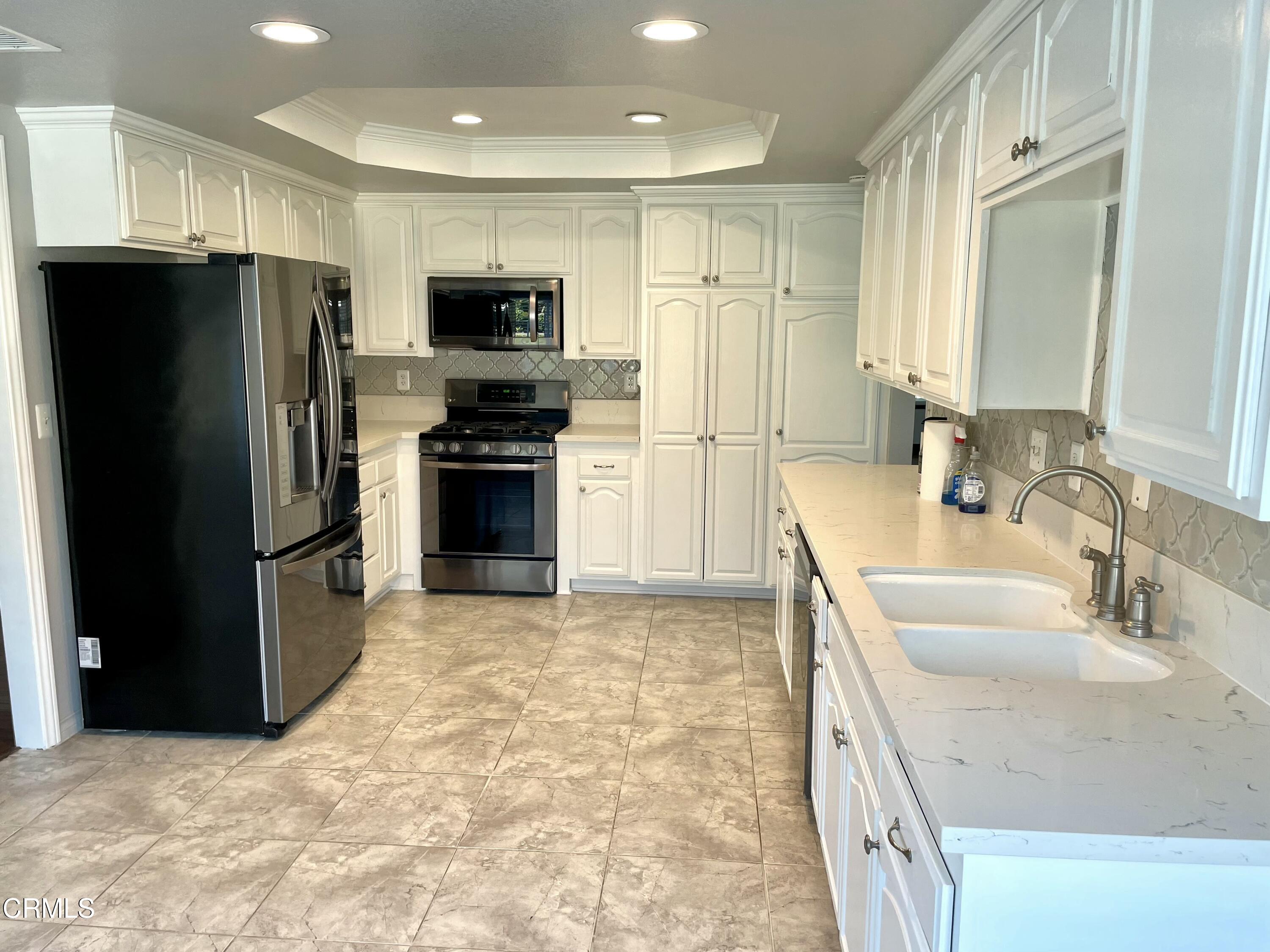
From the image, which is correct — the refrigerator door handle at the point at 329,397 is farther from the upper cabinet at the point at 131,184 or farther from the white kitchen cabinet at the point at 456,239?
the white kitchen cabinet at the point at 456,239

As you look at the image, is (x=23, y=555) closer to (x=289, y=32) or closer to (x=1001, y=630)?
(x=289, y=32)

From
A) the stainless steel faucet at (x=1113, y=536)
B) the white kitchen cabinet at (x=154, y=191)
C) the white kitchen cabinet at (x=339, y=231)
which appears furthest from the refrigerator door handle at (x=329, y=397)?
the stainless steel faucet at (x=1113, y=536)

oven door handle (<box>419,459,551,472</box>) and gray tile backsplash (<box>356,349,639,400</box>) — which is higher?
gray tile backsplash (<box>356,349,639,400</box>)

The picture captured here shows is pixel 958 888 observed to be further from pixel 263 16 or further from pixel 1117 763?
pixel 263 16

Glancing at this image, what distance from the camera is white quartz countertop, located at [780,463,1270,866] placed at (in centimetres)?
108

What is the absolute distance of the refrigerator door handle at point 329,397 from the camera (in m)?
3.36

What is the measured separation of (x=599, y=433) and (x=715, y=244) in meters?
1.20

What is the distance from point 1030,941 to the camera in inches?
44.3

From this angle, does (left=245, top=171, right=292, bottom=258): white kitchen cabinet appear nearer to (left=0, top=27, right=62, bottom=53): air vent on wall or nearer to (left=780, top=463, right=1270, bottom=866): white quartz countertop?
(left=0, top=27, right=62, bottom=53): air vent on wall

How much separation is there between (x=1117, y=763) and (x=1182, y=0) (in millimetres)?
1037

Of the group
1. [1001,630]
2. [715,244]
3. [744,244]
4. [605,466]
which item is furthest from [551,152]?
[1001,630]

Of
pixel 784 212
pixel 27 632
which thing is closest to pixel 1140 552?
pixel 784 212

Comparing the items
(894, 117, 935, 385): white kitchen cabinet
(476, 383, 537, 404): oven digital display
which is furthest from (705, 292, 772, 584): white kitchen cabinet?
(894, 117, 935, 385): white kitchen cabinet

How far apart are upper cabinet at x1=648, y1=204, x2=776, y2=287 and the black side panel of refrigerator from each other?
2.33 m
